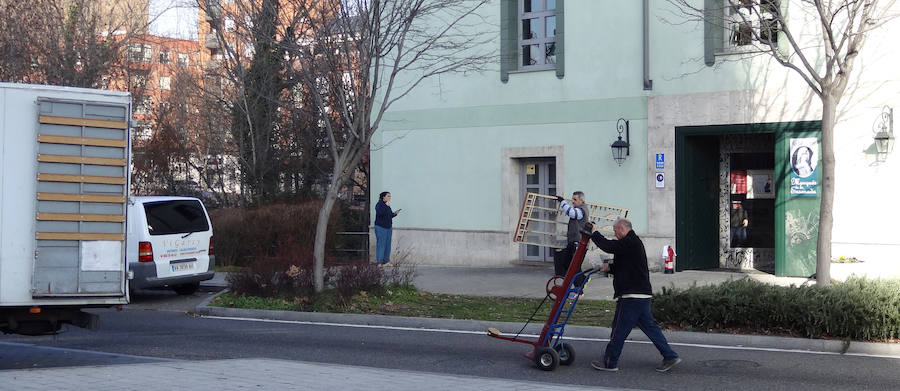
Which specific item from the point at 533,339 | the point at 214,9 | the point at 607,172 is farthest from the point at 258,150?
the point at 533,339

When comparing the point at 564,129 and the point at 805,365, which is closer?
the point at 805,365

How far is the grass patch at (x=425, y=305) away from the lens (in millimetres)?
14953

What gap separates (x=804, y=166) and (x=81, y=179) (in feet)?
43.9

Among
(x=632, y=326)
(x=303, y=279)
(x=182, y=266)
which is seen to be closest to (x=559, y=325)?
(x=632, y=326)

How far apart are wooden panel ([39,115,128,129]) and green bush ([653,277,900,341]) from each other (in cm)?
688

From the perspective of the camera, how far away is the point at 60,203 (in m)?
10.5

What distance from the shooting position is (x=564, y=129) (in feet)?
72.5

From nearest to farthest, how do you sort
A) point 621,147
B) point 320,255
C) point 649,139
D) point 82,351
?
point 82,351, point 320,255, point 649,139, point 621,147

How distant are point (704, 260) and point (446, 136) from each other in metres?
6.53

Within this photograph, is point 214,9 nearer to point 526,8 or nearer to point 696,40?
point 526,8

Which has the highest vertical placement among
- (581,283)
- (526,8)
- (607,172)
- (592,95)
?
(526,8)

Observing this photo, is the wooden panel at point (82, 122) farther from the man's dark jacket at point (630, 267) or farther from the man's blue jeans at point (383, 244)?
the man's blue jeans at point (383, 244)

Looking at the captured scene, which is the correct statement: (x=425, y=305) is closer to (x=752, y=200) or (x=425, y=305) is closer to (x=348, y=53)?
(x=348, y=53)

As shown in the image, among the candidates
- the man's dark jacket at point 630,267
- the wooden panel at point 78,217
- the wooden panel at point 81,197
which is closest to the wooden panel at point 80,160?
the wooden panel at point 81,197
